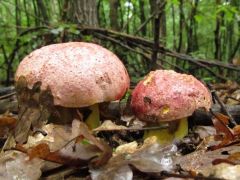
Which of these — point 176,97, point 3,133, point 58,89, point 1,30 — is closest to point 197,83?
point 176,97

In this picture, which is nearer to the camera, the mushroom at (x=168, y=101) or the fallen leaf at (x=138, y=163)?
the fallen leaf at (x=138, y=163)

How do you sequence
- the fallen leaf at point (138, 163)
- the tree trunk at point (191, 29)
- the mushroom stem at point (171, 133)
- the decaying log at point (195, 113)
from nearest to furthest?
the fallen leaf at point (138, 163) → the mushroom stem at point (171, 133) → the decaying log at point (195, 113) → the tree trunk at point (191, 29)

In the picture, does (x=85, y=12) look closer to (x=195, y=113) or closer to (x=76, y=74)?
(x=195, y=113)

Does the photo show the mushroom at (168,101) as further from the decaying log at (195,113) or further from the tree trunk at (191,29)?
the tree trunk at (191,29)

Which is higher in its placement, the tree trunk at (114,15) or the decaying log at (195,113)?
the tree trunk at (114,15)

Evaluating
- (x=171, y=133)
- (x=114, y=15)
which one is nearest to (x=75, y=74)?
(x=171, y=133)

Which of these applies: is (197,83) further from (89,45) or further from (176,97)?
(89,45)

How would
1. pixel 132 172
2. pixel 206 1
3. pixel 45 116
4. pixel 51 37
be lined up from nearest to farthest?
pixel 132 172 < pixel 45 116 < pixel 51 37 < pixel 206 1

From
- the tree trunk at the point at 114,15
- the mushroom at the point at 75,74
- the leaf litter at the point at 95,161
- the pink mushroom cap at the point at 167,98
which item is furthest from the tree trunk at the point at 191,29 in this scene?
the leaf litter at the point at 95,161

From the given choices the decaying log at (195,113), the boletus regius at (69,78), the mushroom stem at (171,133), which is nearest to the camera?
the boletus regius at (69,78)
